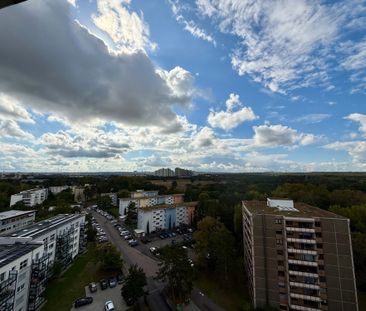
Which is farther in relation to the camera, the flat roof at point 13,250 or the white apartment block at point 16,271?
the flat roof at point 13,250

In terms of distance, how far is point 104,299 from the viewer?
30.5 meters

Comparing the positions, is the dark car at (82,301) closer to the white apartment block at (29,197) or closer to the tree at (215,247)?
the tree at (215,247)

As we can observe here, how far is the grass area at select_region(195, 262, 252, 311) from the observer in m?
29.9

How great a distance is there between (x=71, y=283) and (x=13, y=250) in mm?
11118

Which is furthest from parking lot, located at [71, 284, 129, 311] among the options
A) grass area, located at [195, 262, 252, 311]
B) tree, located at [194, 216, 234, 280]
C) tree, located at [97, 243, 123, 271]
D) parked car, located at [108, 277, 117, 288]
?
tree, located at [194, 216, 234, 280]

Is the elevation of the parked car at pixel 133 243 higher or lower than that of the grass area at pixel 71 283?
higher

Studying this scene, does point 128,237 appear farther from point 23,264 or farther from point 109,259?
point 23,264

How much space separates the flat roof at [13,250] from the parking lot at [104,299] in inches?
401

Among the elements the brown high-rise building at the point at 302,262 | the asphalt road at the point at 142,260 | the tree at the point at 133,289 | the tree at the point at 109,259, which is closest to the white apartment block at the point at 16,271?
the tree at the point at 109,259

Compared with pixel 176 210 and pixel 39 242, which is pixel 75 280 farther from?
pixel 176 210

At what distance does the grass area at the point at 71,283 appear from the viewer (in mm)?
29297

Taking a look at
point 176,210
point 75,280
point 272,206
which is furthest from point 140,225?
point 272,206

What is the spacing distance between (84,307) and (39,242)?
11.4 m

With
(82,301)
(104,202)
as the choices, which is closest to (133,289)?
(82,301)
